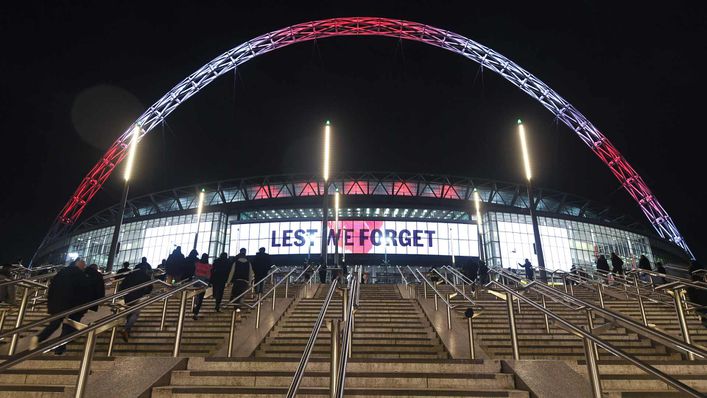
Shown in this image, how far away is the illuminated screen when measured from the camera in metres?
45.7

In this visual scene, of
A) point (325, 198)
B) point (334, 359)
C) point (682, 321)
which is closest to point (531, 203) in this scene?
point (325, 198)

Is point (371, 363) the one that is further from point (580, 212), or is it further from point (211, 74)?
point (580, 212)

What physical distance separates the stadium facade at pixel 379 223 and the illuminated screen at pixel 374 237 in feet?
0.36

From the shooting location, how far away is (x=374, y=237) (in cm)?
4591

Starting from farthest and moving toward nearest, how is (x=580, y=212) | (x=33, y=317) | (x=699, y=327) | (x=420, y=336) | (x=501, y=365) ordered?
1. (x=580, y=212)
2. (x=33, y=317)
3. (x=699, y=327)
4. (x=420, y=336)
5. (x=501, y=365)

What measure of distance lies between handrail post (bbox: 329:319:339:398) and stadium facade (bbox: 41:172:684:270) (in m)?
39.9

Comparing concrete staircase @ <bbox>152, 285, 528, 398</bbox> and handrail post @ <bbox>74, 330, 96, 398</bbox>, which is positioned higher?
handrail post @ <bbox>74, 330, 96, 398</bbox>

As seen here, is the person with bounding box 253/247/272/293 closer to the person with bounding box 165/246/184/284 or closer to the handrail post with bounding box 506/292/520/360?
the person with bounding box 165/246/184/284

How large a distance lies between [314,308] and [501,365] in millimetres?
6716

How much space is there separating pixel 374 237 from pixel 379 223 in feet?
5.57

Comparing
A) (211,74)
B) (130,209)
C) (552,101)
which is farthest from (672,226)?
(130,209)

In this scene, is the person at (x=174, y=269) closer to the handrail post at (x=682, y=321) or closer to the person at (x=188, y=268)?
the person at (x=188, y=268)

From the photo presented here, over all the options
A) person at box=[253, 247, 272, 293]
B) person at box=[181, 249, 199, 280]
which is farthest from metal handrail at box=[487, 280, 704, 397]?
person at box=[181, 249, 199, 280]

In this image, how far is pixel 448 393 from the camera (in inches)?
174
